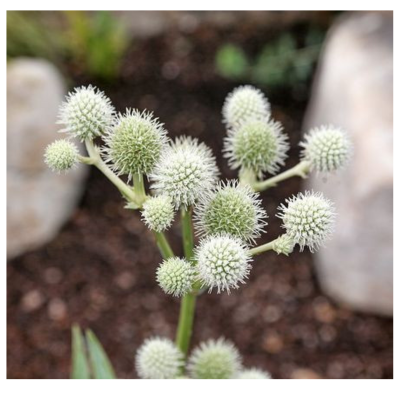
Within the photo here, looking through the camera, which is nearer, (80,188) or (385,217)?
(385,217)

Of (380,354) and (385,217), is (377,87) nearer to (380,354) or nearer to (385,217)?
(385,217)

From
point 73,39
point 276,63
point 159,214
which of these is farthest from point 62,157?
point 73,39

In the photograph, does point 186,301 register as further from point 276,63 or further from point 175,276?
point 276,63

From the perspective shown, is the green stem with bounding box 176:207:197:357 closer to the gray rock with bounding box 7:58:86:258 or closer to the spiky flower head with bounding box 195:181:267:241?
the spiky flower head with bounding box 195:181:267:241

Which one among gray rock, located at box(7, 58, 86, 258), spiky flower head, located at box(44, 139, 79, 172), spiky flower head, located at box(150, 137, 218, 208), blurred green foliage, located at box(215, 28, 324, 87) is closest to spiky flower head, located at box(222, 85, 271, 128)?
spiky flower head, located at box(150, 137, 218, 208)

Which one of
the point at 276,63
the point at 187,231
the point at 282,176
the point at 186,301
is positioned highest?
the point at 276,63

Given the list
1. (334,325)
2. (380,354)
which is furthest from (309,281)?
(380,354)
